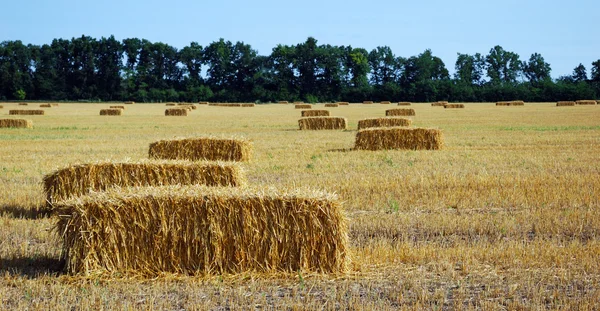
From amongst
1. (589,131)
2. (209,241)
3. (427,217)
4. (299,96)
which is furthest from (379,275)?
(299,96)

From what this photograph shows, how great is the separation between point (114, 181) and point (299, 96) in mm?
97883

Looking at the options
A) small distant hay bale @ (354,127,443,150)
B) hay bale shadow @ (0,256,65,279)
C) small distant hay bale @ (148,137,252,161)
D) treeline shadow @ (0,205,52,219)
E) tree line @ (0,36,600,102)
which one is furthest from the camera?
tree line @ (0,36,600,102)

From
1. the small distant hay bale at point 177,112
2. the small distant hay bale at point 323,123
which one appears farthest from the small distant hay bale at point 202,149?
the small distant hay bale at point 177,112

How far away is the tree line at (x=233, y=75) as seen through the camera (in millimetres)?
105062

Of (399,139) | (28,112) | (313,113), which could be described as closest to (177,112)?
(28,112)

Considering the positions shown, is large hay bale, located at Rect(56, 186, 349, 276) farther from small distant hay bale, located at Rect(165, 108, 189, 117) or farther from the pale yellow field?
small distant hay bale, located at Rect(165, 108, 189, 117)

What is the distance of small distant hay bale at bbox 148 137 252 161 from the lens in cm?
1733

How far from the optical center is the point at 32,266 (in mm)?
8211

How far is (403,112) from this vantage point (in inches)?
1922

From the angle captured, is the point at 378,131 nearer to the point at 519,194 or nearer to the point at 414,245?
the point at 519,194

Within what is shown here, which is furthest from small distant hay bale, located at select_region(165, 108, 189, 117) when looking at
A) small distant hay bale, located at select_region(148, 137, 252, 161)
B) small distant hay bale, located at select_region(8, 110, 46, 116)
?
small distant hay bale, located at select_region(148, 137, 252, 161)

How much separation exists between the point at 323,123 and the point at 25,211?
881 inches

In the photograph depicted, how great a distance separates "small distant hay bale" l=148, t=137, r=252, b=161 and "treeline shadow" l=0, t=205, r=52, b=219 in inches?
206

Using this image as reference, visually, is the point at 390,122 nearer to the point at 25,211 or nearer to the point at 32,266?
the point at 25,211
